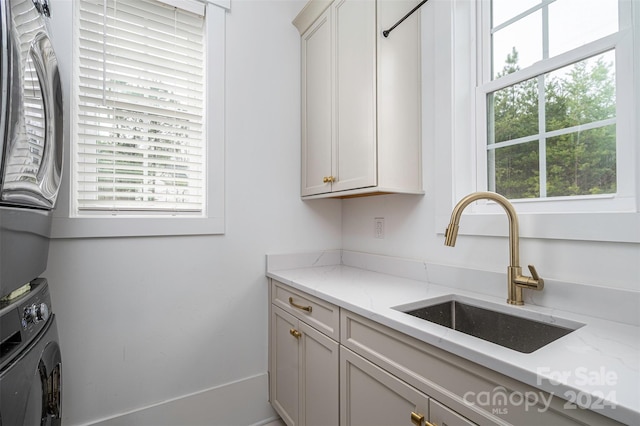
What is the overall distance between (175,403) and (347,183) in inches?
56.1

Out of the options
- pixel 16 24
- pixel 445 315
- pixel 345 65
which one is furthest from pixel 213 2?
pixel 445 315

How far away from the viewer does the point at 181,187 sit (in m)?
1.66

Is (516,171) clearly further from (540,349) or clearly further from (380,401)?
(380,401)

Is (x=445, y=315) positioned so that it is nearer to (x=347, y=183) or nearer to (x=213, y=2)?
(x=347, y=183)

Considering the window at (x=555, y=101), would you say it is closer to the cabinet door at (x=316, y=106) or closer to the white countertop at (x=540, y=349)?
the white countertop at (x=540, y=349)

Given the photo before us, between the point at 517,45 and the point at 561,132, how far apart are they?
446mm

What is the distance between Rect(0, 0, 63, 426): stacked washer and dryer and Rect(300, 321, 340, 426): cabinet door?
3.02 ft

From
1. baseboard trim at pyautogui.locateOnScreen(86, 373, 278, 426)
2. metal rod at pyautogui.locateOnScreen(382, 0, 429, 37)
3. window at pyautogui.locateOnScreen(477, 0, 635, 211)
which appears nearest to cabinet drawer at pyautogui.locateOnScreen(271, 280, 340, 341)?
baseboard trim at pyautogui.locateOnScreen(86, 373, 278, 426)

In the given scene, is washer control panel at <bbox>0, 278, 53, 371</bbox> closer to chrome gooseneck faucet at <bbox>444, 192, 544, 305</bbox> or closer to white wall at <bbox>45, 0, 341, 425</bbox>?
white wall at <bbox>45, 0, 341, 425</bbox>

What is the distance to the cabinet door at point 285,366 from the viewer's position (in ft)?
5.08

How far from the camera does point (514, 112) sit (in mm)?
1344

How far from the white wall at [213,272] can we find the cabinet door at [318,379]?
463mm

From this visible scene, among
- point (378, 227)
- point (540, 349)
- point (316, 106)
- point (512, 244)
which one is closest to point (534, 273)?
point (512, 244)

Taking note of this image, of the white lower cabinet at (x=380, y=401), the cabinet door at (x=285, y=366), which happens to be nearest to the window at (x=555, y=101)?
the white lower cabinet at (x=380, y=401)
